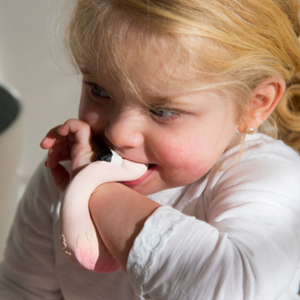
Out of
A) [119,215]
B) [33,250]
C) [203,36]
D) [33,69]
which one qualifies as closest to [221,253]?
[119,215]

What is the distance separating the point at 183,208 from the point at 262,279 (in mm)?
269

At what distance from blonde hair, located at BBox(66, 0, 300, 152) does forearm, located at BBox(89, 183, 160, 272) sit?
0.51ft

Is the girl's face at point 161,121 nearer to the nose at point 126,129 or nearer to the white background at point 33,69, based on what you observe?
the nose at point 126,129

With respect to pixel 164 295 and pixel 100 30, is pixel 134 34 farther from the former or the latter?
pixel 164 295

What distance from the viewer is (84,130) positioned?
669mm

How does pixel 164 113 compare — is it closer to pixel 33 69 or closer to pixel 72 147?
pixel 72 147

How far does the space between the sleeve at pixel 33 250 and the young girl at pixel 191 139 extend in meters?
0.17

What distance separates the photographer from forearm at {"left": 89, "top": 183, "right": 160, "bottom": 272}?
0.55m

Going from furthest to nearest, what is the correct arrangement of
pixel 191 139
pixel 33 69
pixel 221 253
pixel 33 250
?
pixel 33 69 < pixel 33 250 < pixel 191 139 < pixel 221 253

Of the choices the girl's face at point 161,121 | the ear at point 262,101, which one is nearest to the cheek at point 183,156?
the girl's face at point 161,121

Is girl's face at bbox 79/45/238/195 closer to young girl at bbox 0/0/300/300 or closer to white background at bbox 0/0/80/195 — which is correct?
young girl at bbox 0/0/300/300

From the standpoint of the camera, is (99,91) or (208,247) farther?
(99,91)

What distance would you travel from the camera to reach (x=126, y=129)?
0.61 metres

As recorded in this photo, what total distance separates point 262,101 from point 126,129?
0.25 metres
